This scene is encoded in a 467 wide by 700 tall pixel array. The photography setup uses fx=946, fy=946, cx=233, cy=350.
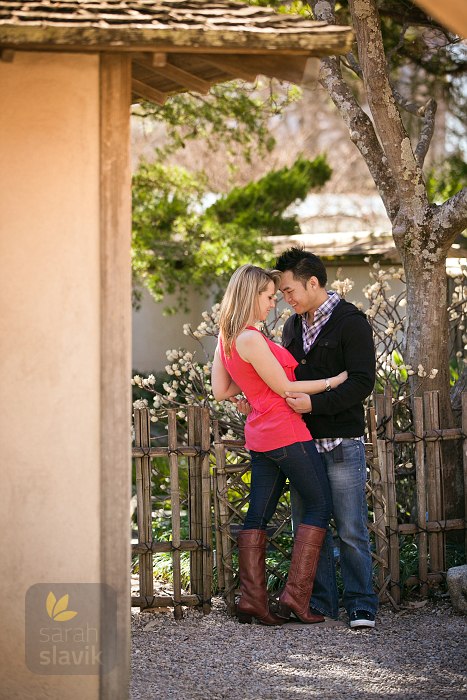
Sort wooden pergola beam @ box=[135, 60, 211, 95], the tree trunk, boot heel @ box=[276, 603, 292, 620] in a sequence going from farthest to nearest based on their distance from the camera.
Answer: the tree trunk, boot heel @ box=[276, 603, 292, 620], wooden pergola beam @ box=[135, 60, 211, 95]

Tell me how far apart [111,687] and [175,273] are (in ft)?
25.9

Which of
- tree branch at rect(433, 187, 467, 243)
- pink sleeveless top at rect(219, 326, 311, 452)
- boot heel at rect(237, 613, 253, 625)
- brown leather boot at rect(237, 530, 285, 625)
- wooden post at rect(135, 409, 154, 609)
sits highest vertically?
tree branch at rect(433, 187, 467, 243)

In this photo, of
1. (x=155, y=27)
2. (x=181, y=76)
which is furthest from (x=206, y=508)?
(x=155, y=27)

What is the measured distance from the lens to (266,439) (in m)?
5.19

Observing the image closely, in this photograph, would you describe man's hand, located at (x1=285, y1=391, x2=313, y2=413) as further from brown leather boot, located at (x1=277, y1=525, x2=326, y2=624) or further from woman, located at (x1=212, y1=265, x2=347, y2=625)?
brown leather boot, located at (x1=277, y1=525, x2=326, y2=624)

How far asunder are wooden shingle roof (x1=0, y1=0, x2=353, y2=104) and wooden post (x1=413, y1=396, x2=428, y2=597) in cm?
273

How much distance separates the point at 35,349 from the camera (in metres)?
3.71

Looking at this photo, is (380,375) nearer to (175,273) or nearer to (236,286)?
(236,286)

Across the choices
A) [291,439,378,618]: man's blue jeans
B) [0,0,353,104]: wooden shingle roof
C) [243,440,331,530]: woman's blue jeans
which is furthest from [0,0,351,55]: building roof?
[291,439,378,618]: man's blue jeans

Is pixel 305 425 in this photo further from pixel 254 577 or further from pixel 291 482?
pixel 254 577

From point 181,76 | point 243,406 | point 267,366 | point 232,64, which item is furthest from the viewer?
point 243,406

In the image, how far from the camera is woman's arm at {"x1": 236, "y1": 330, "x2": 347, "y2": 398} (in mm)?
5051

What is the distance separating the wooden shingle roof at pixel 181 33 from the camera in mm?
3344

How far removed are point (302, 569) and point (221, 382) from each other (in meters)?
1.13
